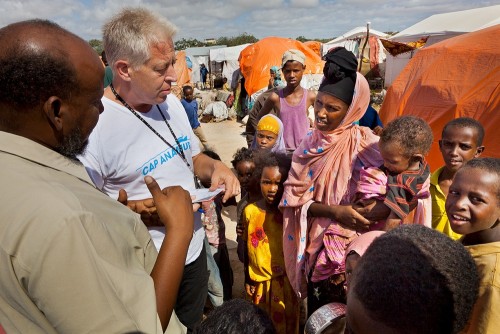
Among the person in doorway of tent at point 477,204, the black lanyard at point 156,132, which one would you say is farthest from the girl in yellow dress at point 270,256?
A: the person in doorway of tent at point 477,204

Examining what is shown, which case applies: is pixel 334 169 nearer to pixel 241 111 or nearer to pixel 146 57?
pixel 146 57

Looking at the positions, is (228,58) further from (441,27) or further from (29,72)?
(29,72)

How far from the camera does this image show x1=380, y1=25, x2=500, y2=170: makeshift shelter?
372 centimetres

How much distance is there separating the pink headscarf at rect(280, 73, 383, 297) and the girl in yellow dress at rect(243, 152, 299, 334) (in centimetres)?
17

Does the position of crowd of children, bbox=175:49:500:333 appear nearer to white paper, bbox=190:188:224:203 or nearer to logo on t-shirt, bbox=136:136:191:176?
white paper, bbox=190:188:224:203

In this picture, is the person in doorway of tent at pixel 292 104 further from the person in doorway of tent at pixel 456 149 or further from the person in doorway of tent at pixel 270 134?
the person in doorway of tent at pixel 456 149

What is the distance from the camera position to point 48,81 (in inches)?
34.2

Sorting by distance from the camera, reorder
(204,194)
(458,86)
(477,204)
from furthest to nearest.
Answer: (458,86) → (204,194) → (477,204)

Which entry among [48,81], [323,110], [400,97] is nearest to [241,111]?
[400,97]

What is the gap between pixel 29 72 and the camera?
0.84 meters

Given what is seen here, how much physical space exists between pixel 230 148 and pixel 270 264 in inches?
275

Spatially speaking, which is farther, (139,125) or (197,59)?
(197,59)

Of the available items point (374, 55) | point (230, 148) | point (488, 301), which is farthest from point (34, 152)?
point (374, 55)

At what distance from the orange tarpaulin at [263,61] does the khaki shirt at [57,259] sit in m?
12.0
